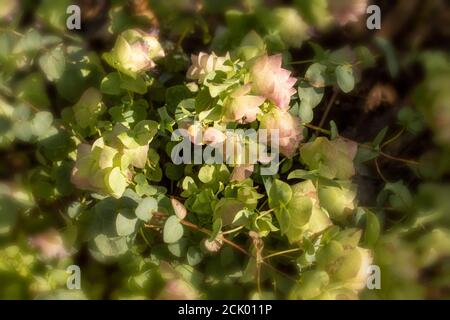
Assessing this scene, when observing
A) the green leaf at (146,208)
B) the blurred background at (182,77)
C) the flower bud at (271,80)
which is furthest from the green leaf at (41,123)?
the flower bud at (271,80)

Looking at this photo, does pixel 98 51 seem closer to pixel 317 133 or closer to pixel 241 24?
pixel 241 24

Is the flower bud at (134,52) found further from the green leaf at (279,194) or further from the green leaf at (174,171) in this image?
the green leaf at (279,194)

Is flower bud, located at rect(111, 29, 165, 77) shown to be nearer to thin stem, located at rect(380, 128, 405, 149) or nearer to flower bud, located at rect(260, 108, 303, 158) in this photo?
flower bud, located at rect(260, 108, 303, 158)

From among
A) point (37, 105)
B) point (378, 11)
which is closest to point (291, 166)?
point (378, 11)

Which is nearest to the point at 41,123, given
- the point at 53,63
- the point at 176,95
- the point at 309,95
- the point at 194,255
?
the point at 53,63

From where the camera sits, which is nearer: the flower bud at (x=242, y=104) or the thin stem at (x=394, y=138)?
the flower bud at (x=242, y=104)

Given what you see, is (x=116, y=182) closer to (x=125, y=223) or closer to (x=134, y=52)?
(x=125, y=223)
